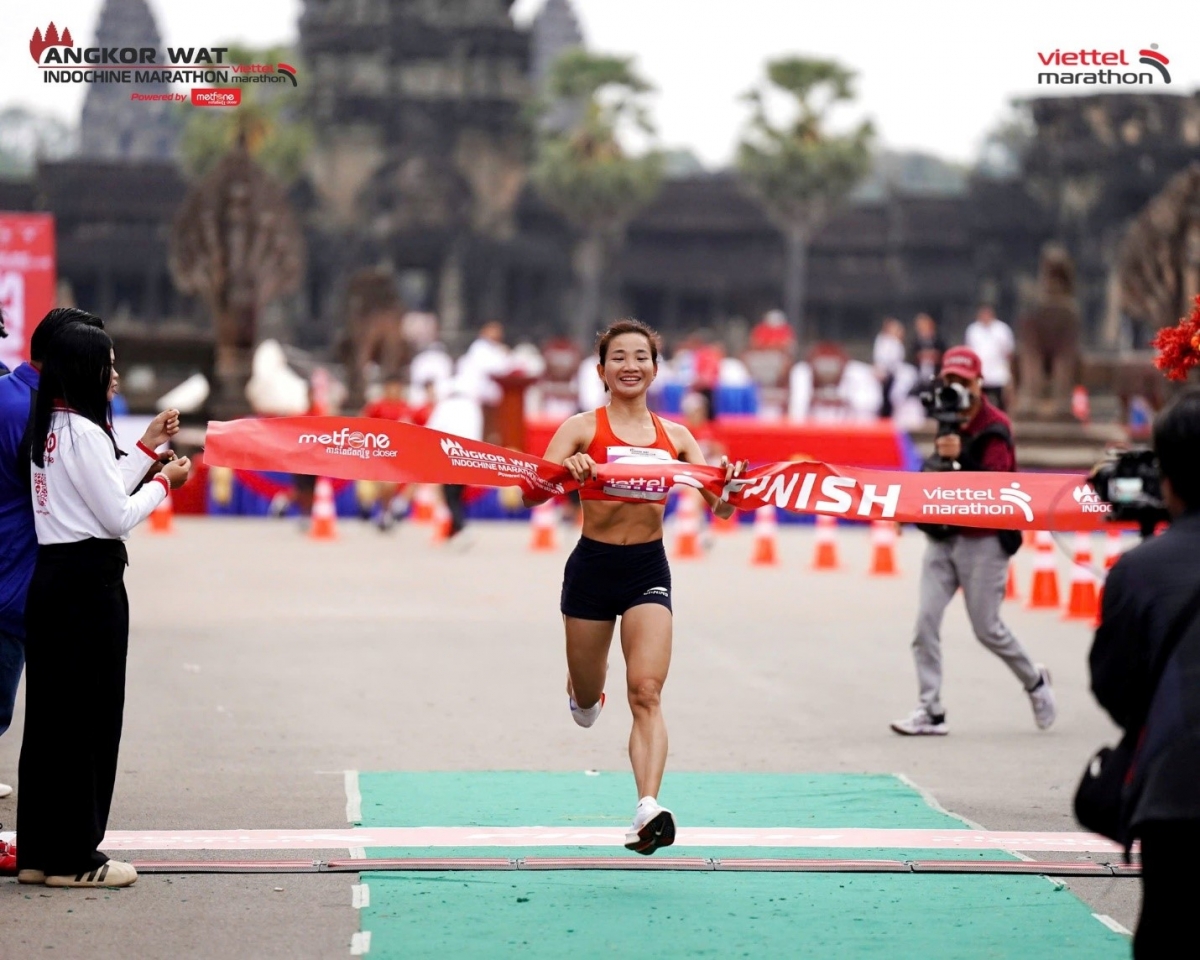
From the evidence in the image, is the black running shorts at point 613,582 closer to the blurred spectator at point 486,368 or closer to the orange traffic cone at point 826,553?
the orange traffic cone at point 826,553

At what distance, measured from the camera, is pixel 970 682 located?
12961 millimetres

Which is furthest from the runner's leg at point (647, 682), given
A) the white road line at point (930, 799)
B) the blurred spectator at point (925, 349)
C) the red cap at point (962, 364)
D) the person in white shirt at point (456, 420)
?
the blurred spectator at point (925, 349)

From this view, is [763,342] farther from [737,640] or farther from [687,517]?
[737,640]

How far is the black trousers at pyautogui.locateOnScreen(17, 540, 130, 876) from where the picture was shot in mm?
6652

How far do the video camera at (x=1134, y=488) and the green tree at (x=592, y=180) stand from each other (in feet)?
219

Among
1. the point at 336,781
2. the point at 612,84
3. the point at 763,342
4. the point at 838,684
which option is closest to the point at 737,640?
the point at 838,684

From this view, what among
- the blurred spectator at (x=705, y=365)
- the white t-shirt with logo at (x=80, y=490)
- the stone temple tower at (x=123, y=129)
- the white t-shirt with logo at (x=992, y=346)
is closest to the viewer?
the white t-shirt with logo at (x=80, y=490)

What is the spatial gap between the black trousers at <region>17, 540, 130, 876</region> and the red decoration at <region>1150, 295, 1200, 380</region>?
4265mm

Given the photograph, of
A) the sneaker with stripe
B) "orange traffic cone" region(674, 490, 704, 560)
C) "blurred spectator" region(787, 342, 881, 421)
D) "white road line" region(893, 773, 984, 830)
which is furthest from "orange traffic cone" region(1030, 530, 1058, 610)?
"blurred spectator" region(787, 342, 881, 421)

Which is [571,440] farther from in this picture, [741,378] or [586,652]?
[741,378]

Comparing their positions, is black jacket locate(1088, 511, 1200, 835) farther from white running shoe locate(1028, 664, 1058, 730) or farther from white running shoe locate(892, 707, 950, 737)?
white running shoe locate(1028, 664, 1058, 730)

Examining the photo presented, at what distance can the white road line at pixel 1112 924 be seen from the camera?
20.9 ft

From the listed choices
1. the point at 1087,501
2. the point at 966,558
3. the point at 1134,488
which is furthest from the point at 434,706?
the point at 1134,488

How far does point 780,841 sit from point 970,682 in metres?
5.49
